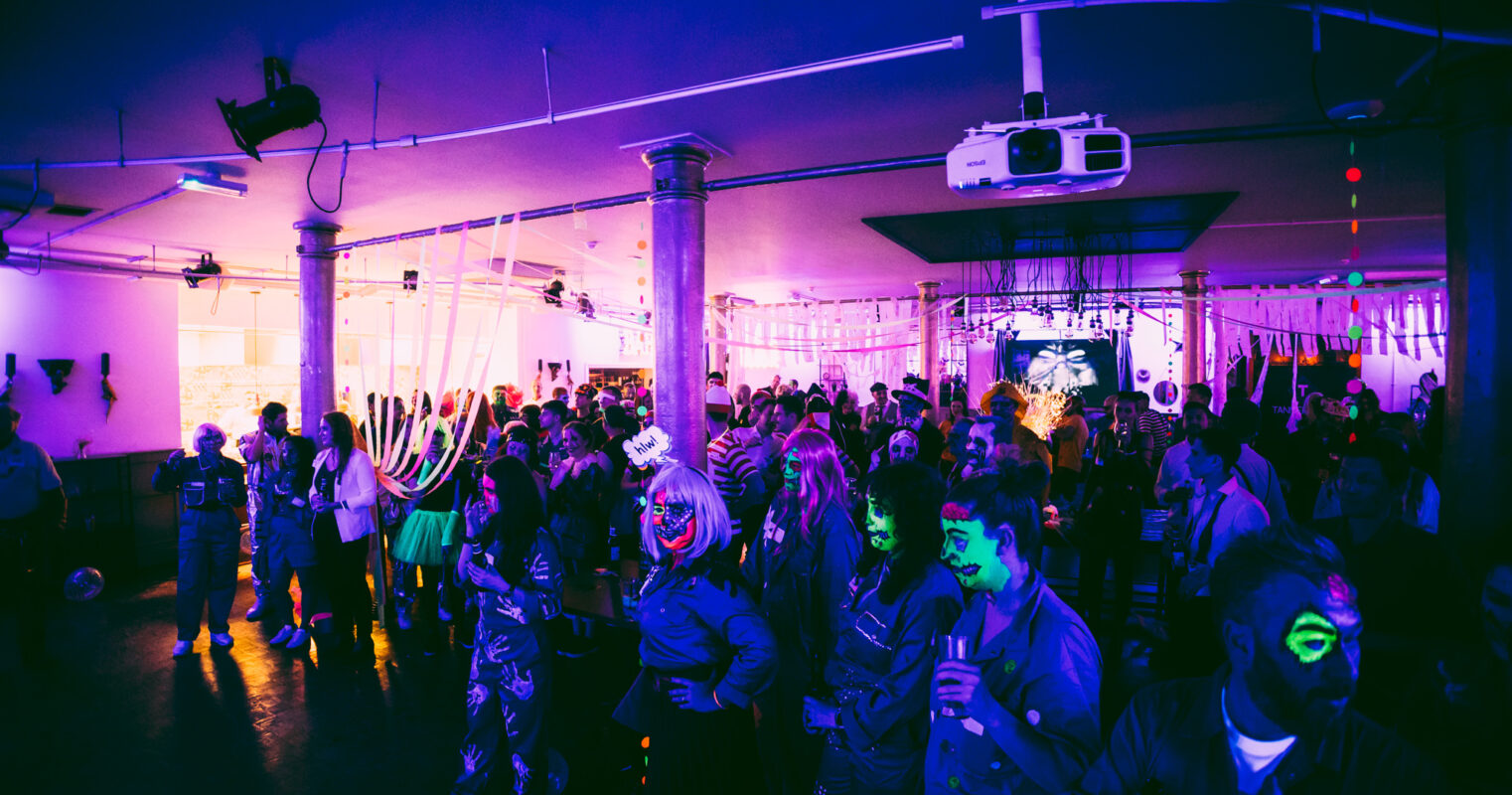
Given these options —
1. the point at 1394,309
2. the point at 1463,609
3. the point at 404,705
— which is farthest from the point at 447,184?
the point at 1394,309

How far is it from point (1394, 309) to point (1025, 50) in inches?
607

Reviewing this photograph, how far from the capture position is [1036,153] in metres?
2.85

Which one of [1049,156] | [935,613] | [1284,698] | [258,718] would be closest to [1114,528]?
[1049,156]

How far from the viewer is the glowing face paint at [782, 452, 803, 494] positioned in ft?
10.1

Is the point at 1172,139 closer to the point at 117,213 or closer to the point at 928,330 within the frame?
the point at 117,213

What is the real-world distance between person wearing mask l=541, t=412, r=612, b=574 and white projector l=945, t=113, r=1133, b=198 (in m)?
3.24

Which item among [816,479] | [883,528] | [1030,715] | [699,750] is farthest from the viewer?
[816,479]

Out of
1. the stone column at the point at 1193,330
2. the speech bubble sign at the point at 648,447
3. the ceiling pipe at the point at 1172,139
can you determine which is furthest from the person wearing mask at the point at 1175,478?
the stone column at the point at 1193,330

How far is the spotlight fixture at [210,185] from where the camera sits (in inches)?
204

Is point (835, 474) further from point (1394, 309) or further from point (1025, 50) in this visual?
point (1394, 309)

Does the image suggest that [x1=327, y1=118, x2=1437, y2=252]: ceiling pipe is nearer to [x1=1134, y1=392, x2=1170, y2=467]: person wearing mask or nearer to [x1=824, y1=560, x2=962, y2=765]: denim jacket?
[x1=1134, y1=392, x2=1170, y2=467]: person wearing mask

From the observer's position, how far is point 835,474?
3.04 m

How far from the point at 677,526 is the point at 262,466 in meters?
4.57

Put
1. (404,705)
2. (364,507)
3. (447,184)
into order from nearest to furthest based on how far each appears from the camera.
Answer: (404,705) → (364,507) → (447,184)
